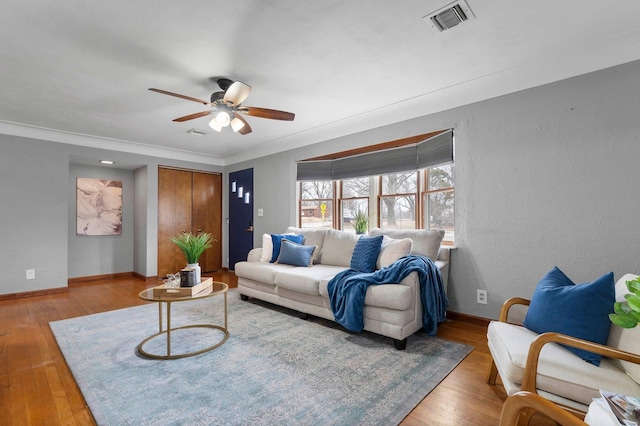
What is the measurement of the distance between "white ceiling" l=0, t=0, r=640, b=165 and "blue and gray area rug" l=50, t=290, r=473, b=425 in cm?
247

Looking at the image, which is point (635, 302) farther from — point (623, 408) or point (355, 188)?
point (355, 188)

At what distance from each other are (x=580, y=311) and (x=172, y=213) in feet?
20.0

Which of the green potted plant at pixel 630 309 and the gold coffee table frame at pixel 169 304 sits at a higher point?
the green potted plant at pixel 630 309

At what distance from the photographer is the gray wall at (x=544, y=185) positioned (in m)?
2.45

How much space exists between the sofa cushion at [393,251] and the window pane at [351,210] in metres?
1.25

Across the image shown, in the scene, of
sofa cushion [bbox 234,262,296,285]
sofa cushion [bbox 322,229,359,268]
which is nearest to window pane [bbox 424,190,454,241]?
sofa cushion [bbox 322,229,359,268]

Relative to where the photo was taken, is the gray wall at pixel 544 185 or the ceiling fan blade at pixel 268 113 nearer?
the gray wall at pixel 544 185

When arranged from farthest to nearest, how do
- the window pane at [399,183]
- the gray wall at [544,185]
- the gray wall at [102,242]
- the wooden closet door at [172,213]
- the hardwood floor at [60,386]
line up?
the wooden closet door at [172,213] < the gray wall at [102,242] < the window pane at [399,183] < the gray wall at [544,185] < the hardwood floor at [60,386]

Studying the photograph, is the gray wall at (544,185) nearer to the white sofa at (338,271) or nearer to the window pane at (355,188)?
the white sofa at (338,271)

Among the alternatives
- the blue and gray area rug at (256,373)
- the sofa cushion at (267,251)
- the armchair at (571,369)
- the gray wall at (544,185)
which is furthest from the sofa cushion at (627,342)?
the sofa cushion at (267,251)

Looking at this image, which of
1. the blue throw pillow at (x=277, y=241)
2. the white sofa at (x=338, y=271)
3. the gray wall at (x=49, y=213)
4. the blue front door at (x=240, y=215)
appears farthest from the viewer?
the blue front door at (x=240, y=215)

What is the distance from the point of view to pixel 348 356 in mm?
2480

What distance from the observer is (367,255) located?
11.1 ft

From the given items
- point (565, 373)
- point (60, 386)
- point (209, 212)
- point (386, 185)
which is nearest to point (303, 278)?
point (386, 185)
